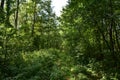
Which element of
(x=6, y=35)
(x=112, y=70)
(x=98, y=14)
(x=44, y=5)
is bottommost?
(x=112, y=70)

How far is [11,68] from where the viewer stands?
1351 cm

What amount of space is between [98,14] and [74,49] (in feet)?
30.2

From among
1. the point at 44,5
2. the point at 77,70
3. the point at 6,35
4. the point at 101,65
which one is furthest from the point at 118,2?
the point at 44,5

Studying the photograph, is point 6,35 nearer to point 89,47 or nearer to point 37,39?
point 89,47

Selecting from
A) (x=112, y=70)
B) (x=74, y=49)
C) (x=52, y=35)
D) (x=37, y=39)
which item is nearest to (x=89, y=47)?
(x=74, y=49)

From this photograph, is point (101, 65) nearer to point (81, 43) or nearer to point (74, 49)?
point (81, 43)

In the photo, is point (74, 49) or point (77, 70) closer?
point (77, 70)

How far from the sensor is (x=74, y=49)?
83.6 feet

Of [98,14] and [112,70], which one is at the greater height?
[98,14]

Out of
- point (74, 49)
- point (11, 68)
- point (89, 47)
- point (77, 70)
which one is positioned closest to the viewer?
point (11, 68)

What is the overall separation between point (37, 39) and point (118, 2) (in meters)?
17.5

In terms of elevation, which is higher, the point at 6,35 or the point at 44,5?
the point at 44,5

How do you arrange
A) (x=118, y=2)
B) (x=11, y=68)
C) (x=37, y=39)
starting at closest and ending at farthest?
(x=11, y=68)
(x=118, y=2)
(x=37, y=39)

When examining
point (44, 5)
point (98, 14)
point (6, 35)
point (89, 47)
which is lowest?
point (89, 47)
